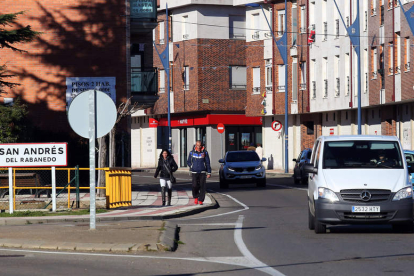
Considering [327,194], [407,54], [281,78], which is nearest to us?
[327,194]

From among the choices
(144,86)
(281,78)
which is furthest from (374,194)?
(281,78)

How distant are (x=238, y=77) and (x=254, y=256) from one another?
55932mm

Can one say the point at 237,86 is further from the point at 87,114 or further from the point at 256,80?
the point at 87,114

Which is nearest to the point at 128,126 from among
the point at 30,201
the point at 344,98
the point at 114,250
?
the point at 30,201

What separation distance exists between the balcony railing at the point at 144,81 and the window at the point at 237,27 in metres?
26.7

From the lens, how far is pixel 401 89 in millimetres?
44156

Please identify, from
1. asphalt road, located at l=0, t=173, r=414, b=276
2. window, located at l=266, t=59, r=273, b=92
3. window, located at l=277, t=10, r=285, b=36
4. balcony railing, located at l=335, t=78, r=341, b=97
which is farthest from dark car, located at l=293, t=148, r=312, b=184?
window, located at l=266, t=59, r=273, b=92

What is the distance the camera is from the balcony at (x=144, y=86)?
42094mm

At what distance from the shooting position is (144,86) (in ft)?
139

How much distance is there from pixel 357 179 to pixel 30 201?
Answer: 504 inches

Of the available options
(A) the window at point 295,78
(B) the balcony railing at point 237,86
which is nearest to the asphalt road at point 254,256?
(A) the window at point 295,78

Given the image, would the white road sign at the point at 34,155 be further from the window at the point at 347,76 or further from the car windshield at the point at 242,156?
the window at the point at 347,76

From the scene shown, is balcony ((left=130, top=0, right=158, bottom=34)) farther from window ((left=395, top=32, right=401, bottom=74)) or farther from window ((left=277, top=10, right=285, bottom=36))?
window ((left=277, top=10, right=285, bottom=36))

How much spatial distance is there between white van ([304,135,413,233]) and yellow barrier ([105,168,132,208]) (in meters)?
8.09
